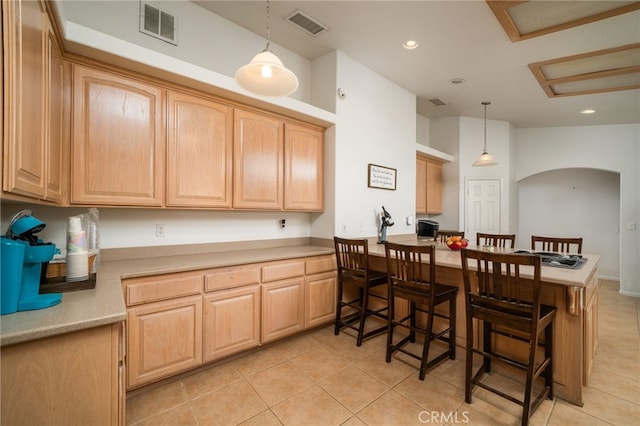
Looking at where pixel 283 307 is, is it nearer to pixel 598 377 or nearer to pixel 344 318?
pixel 344 318

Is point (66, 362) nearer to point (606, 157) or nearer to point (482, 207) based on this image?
point (482, 207)

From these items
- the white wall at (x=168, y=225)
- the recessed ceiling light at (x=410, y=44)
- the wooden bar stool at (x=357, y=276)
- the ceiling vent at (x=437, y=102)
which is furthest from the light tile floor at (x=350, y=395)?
the ceiling vent at (x=437, y=102)

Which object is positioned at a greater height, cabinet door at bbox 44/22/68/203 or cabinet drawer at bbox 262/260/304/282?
cabinet door at bbox 44/22/68/203

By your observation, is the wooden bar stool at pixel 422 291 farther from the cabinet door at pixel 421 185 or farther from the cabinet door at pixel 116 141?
the cabinet door at pixel 421 185

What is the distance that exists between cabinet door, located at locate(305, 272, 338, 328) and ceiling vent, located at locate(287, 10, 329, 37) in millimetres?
2506

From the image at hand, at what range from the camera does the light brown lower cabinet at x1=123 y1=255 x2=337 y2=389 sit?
6.58 ft

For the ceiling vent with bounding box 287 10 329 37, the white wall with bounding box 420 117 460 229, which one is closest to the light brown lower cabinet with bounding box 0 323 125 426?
the ceiling vent with bounding box 287 10 329 37

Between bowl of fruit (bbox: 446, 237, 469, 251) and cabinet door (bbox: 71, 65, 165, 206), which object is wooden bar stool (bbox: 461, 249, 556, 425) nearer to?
bowl of fruit (bbox: 446, 237, 469, 251)

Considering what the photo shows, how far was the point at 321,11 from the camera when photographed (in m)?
2.65

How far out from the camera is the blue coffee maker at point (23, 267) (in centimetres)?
110

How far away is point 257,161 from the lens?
291 cm

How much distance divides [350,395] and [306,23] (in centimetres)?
325

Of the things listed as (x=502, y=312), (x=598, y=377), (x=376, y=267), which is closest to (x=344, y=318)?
(x=376, y=267)

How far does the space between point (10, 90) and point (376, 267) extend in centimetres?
302
